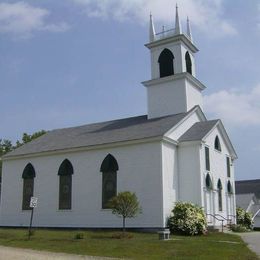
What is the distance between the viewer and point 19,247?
1955cm

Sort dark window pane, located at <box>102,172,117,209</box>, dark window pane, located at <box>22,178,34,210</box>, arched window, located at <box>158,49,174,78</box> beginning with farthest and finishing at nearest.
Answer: arched window, located at <box>158,49,174,78</box> → dark window pane, located at <box>22,178,34,210</box> → dark window pane, located at <box>102,172,117,209</box>

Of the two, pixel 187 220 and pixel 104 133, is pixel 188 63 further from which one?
pixel 187 220

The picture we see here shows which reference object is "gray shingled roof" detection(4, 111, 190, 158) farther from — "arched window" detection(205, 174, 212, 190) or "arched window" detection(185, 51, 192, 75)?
"arched window" detection(185, 51, 192, 75)

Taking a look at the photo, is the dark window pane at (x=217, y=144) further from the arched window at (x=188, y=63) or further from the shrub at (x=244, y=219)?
the arched window at (x=188, y=63)

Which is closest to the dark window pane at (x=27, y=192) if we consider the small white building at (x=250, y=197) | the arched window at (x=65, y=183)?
the arched window at (x=65, y=183)

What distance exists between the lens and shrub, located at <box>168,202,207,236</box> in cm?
2602

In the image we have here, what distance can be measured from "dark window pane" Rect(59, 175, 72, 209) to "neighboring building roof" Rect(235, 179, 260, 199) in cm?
5354

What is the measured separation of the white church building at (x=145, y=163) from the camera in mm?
28250

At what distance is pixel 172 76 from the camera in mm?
34156

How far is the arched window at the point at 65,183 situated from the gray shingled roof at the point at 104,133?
1.39 metres

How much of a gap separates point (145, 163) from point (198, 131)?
5.13 meters

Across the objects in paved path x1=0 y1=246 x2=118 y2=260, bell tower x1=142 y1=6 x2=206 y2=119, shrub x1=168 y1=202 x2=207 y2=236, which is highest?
bell tower x1=142 y1=6 x2=206 y2=119

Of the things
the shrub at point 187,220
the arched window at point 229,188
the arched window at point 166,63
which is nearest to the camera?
the shrub at point 187,220

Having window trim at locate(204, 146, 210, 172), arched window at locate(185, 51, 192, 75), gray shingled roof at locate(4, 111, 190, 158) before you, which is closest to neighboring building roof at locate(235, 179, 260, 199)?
arched window at locate(185, 51, 192, 75)
